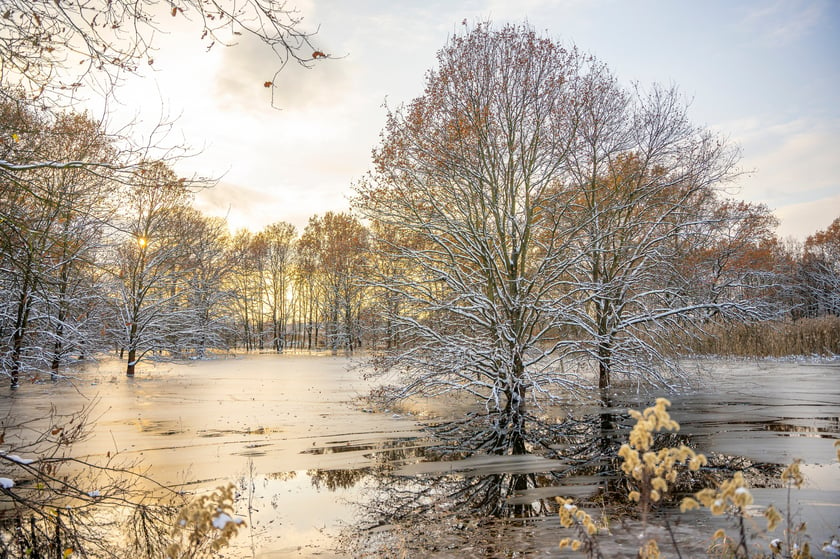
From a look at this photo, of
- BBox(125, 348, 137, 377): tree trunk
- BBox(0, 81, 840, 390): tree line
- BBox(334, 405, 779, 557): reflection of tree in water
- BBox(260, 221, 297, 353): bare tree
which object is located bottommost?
BBox(334, 405, 779, 557): reflection of tree in water

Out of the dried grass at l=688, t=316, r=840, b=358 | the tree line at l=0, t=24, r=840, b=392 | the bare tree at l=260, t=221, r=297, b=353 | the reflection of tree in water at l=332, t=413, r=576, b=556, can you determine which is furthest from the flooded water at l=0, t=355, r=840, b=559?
the bare tree at l=260, t=221, r=297, b=353

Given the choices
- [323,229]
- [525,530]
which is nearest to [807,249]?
[323,229]

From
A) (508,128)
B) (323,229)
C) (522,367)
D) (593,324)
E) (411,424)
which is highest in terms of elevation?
(323,229)

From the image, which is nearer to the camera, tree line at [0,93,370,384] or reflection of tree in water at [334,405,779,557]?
reflection of tree in water at [334,405,779,557]

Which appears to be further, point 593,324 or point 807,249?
point 807,249

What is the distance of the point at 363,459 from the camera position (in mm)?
8352

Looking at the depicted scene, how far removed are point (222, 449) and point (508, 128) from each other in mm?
9950

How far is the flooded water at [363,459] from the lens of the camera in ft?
16.9

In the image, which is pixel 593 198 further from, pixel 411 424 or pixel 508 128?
pixel 411 424

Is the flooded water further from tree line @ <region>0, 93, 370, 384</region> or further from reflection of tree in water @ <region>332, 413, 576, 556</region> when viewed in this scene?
tree line @ <region>0, 93, 370, 384</region>

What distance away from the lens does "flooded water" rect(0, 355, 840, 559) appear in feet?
16.9

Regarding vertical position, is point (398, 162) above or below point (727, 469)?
above

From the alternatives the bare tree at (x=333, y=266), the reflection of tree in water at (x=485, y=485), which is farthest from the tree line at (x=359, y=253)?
the bare tree at (x=333, y=266)

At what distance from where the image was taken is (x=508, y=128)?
1330 cm
